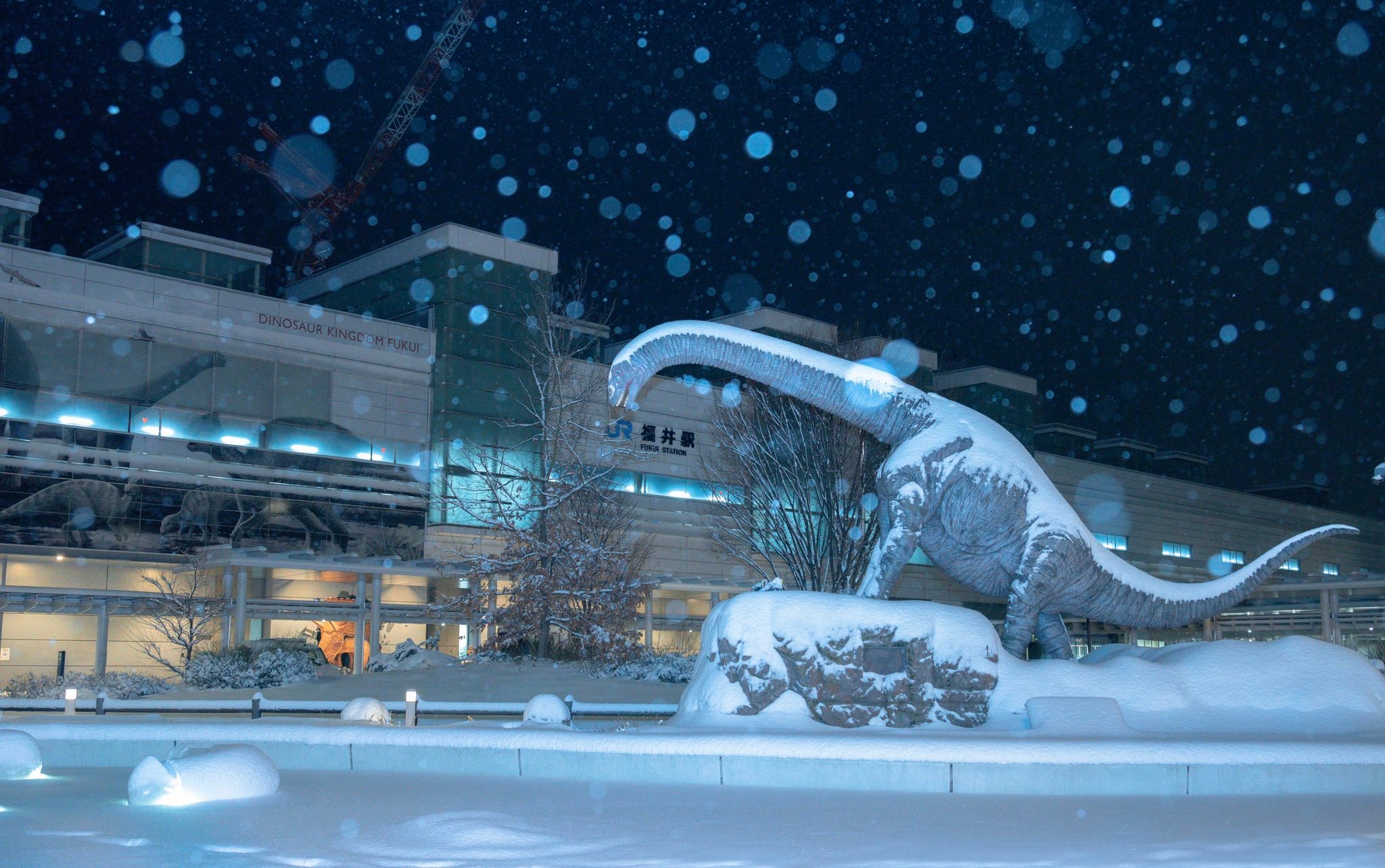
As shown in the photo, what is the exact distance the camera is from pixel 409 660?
2455 centimetres

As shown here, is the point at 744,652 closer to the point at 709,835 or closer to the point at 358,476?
the point at 709,835

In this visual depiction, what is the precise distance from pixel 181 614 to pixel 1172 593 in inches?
910

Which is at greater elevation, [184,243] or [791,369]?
[184,243]

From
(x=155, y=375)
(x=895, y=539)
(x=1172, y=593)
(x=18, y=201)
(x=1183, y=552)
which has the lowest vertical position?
(x=1172, y=593)

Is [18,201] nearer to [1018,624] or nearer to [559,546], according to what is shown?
[559,546]

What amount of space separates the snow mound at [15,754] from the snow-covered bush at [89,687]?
13.0 metres

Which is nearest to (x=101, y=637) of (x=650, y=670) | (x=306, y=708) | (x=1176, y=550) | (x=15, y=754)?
(x=306, y=708)

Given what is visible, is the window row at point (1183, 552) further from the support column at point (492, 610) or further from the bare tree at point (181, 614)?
the bare tree at point (181, 614)

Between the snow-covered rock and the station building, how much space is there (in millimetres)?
14015

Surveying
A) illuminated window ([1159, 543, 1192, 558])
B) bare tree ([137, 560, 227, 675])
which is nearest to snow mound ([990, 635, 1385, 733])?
bare tree ([137, 560, 227, 675])

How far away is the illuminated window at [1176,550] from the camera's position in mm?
56697

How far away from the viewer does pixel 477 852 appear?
19.2 ft

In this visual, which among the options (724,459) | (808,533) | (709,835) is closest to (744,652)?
(709,835)

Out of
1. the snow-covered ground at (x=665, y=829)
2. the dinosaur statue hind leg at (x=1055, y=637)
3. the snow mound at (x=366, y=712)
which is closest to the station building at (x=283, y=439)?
the snow mound at (x=366, y=712)
